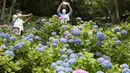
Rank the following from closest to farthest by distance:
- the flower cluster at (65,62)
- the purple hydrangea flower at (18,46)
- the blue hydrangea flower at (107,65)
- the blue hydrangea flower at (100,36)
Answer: the flower cluster at (65,62)
the blue hydrangea flower at (107,65)
the purple hydrangea flower at (18,46)
the blue hydrangea flower at (100,36)

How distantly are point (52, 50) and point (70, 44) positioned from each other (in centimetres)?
58

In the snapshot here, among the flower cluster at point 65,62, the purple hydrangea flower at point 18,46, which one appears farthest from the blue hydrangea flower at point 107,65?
the purple hydrangea flower at point 18,46

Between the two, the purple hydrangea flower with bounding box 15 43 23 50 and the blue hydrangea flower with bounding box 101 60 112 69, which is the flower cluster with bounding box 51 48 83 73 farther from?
the purple hydrangea flower with bounding box 15 43 23 50

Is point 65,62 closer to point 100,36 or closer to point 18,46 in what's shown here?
point 18,46

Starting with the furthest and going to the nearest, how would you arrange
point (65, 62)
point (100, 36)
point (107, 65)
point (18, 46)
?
point (100, 36) < point (18, 46) < point (65, 62) < point (107, 65)

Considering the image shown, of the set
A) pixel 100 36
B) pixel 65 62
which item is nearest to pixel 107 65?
pixel 65 62

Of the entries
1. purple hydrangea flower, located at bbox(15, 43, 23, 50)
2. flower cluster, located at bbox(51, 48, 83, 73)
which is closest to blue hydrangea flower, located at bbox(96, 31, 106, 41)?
flower cluster, located at bbox(51, 48, 83, 73)

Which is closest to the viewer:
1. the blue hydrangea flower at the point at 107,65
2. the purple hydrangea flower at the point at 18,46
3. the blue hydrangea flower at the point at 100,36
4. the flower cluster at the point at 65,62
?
the flower cluster at the point at 65,62

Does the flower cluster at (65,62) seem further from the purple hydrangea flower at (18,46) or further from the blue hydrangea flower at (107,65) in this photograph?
the purple hydrangea flower at (18,46)

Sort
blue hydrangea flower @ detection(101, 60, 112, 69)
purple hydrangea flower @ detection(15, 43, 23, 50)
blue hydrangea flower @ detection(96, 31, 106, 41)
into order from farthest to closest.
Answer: blue hydrangea flower @ detection(96, 31, 106, 41), purple hydrangea flower @ detection(15, 43, 23, 50), blue hydrangea flower @ detection(101, 60, 112, 69)

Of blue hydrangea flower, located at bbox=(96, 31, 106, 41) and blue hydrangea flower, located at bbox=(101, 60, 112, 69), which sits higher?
blue hydrangea flower, located at bbox=(101, 60, 112, 69)

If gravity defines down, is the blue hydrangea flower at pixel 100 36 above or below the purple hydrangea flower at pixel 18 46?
below

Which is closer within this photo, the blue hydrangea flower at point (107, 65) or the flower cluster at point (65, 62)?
the flower cluster at point (65, 62)

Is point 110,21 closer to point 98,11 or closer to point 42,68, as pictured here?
point 98,11
